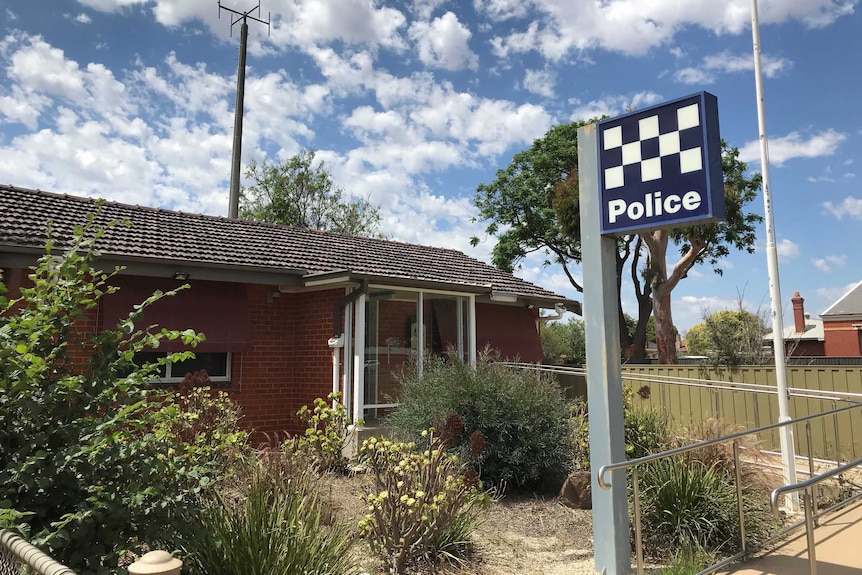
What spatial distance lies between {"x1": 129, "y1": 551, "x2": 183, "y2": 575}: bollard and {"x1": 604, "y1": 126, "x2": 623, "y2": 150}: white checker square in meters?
4.34

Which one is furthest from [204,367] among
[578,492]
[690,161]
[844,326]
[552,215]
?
[844,326]

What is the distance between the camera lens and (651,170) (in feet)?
15.5

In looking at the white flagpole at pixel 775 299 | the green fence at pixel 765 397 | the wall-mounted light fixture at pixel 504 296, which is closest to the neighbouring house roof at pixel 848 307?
the green fence at pixel 765 397

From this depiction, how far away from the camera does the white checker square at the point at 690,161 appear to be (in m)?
4.46

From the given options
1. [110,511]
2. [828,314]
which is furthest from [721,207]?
[828,314]

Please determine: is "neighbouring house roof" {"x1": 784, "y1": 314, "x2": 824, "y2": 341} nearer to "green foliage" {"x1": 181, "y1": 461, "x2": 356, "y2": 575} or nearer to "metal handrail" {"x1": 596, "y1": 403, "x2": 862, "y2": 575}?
"metal handrail" {"x1": 596, "y1": 403, "x2": 862, "y2": 575}

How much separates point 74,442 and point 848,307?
113 feet

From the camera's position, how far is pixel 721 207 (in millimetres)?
4379

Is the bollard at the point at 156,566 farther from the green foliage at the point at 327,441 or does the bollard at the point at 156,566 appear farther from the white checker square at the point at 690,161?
the green foliage at the point at 327,441

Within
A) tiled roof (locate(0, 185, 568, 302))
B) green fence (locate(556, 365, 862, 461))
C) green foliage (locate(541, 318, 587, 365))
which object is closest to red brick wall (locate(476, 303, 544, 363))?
tiled roof (locate(0, 185, 568, 302))

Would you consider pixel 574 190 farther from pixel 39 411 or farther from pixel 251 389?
pixel 39 411

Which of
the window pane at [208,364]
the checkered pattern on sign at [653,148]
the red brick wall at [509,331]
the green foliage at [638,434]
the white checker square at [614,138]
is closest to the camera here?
the checkered pattern on sign at [653,148]

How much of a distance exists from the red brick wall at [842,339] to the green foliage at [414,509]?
30.7 m

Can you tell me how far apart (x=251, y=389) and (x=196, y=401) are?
118 inches
